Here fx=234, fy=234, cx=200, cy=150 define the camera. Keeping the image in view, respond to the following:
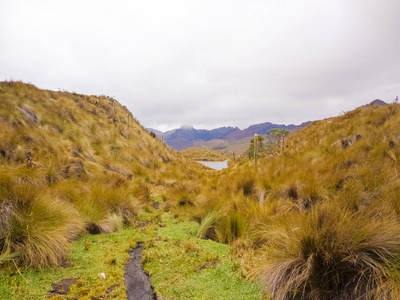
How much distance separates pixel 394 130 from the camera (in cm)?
888

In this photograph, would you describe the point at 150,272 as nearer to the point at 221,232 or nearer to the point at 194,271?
the point at 194,271

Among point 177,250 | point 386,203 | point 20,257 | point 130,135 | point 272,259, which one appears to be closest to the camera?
point 272,259

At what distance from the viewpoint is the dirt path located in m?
3.45

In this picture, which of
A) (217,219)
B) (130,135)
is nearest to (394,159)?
(217,219)

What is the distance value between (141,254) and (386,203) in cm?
462

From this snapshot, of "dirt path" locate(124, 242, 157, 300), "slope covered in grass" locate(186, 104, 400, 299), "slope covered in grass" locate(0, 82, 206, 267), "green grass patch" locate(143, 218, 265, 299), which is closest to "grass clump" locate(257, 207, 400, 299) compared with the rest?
"slope covered in grass" locate(186, 104, 400, 299)

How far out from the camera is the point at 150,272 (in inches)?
161

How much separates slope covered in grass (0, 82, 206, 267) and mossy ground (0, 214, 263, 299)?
0.31 m

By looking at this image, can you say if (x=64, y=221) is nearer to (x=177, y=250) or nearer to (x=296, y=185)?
(x=177, y=250)

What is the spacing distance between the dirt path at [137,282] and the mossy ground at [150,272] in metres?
0.10

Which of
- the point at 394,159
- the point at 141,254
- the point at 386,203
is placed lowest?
the point at 141,254

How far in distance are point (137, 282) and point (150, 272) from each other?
306mm

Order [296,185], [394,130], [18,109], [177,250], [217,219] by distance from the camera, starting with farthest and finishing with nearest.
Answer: [18,109] < [394,130] < [296,185] < [217,219] < [177,250]

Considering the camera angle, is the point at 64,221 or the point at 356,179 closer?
the point at 64,221
